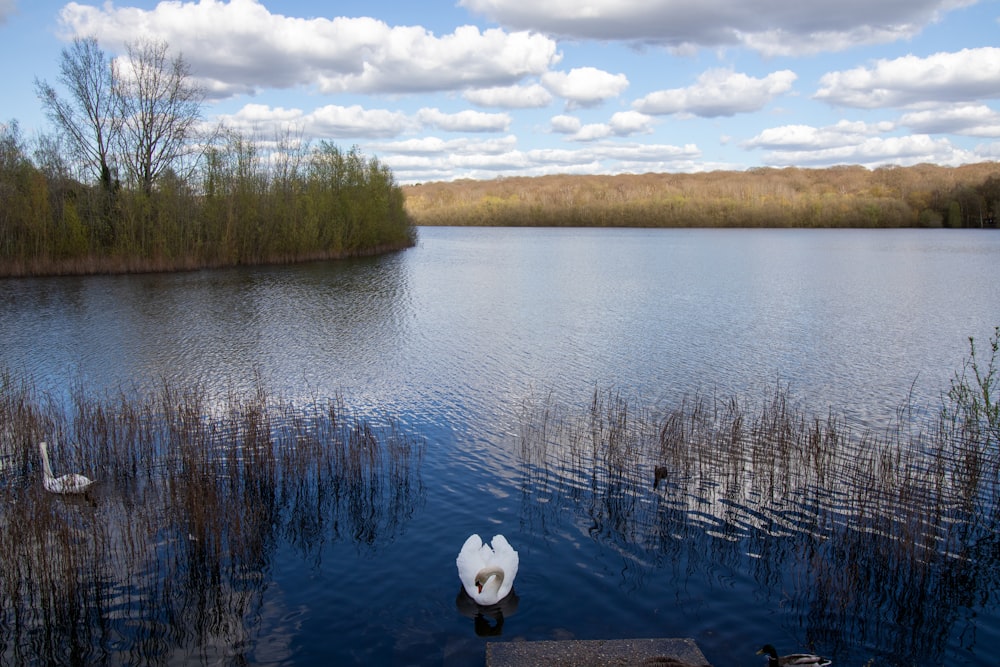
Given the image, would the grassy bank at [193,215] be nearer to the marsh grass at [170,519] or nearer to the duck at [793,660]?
the marsh grass at [170,519]

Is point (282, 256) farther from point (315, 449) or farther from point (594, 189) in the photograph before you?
point (594, 189)

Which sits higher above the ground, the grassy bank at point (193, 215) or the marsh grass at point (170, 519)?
the grassy bank at point (193, 215)

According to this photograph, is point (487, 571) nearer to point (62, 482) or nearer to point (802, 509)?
point (802, 509)

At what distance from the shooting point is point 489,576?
6957 millimetres

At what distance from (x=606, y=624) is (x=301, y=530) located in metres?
3.89

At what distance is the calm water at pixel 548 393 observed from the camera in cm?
676

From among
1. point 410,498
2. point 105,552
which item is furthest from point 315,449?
point 105,552

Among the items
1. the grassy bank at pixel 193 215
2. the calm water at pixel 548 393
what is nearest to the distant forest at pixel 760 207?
the grassy bank at pixel 193 215

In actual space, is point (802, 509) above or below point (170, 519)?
below

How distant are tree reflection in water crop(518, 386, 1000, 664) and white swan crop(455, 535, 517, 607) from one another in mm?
1495

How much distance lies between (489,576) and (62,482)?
18.3ft

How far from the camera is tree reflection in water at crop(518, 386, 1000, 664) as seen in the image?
23.2 ft

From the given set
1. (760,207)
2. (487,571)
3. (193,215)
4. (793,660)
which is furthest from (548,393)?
(760,207)

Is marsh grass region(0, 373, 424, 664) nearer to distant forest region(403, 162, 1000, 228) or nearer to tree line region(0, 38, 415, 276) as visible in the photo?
tree line region(0, 38, 415, 276)
